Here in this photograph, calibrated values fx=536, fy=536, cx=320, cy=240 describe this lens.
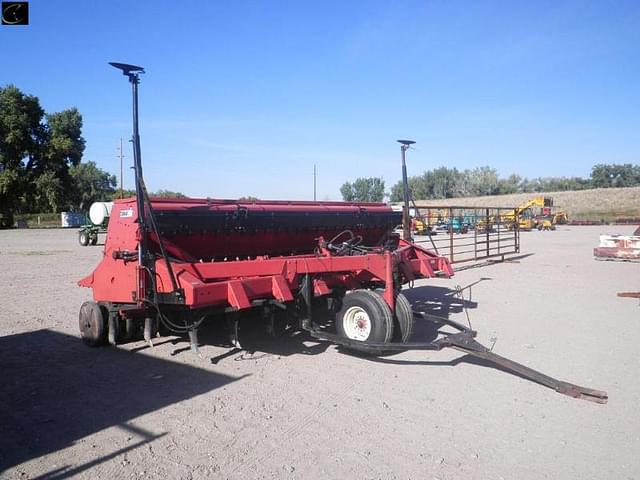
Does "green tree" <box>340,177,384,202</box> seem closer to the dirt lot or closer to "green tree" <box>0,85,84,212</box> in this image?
"green tree" <box>0,85,84,212</box>

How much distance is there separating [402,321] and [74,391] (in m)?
3.47

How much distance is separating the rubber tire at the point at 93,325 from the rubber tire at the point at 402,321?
3535 millimetres

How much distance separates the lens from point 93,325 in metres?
6.58

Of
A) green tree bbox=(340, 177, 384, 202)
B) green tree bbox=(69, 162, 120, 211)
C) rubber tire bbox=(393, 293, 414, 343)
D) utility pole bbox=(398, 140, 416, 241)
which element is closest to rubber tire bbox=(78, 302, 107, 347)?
rubber tire bbox=(393, 293, 414, 343)

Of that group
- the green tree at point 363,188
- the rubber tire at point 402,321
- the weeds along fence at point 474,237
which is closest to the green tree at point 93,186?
the green tree at point 363,188

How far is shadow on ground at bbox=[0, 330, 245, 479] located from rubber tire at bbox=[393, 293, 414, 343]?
1.98 meters

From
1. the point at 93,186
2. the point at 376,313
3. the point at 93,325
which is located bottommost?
the point at 93,325

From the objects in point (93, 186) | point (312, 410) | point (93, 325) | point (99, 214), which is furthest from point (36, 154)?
point (312, 410)

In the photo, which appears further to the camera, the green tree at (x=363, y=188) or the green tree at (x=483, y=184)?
the green tree at (x=483, y=184)

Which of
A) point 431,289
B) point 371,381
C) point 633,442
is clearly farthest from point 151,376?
point 431,289

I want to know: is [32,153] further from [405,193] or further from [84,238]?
[405,193]

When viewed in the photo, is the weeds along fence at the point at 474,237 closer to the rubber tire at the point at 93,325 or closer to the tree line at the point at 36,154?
the rubber tire at the point at 93,325

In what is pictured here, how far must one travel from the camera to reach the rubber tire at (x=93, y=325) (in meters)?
6.52

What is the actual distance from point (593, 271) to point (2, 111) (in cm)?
5812
